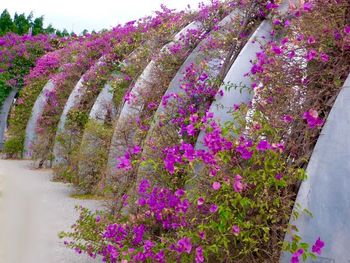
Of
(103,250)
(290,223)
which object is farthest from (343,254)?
(103,250)

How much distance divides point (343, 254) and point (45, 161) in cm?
1368

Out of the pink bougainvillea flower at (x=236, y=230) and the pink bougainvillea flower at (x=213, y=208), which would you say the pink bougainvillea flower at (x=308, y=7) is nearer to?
the pink bougainvillea flower at (x=213, y=208)

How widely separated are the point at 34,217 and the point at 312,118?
601 cm

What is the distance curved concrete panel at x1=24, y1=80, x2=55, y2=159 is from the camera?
57.8 feet

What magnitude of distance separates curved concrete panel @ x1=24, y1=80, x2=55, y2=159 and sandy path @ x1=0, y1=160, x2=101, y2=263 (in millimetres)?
3454

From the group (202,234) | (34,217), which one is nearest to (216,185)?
(202,234)

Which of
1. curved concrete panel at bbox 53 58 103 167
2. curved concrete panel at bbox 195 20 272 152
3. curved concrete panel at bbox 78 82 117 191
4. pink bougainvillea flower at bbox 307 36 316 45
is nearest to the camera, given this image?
pink bougainvillea flower at bbox 307 36 316 45

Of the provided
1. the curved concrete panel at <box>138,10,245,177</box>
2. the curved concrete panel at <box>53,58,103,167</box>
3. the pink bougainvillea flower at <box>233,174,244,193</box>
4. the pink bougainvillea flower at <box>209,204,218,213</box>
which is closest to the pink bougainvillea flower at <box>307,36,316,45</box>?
the pink bougainvillea flower at <box>233,174,244,193</box>

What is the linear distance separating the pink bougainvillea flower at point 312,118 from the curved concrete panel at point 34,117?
14.1 metres

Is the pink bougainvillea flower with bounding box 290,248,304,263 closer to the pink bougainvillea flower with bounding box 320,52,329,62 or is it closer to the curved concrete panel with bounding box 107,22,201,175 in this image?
the pink bougainvillea flower with bounding box 320,52,329,62

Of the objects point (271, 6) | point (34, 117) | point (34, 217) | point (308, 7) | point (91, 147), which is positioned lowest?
point (34, 217)

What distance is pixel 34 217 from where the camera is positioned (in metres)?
8.88

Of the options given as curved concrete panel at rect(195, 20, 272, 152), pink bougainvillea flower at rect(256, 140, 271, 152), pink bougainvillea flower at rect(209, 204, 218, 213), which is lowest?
pink bougainvillea flower at rect(209, 204, 218, 213)

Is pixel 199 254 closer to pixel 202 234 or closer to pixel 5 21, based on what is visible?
pixel 202 234
